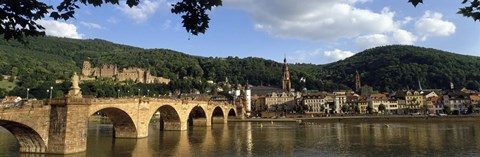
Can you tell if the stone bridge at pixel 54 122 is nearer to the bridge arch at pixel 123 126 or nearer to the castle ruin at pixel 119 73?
the bridge arch at pixel 123 126

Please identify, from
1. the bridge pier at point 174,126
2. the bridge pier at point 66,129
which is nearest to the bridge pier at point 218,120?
the bridge pier at point 174,126

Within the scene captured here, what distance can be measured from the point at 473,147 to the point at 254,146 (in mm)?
17582

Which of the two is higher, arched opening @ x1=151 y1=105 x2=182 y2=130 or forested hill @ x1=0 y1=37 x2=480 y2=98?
forested hill @ x1=0 y1=37 x2=480 y2=98

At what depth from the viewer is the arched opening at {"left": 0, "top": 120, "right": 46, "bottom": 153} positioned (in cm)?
2417

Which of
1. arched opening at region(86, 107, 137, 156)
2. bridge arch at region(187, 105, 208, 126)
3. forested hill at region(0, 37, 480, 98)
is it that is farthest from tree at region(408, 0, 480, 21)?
forested hill at region(0, 37, 480, 98)

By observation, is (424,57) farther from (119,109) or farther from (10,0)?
(10,0)

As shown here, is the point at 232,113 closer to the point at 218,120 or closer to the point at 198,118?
the point at 218,120

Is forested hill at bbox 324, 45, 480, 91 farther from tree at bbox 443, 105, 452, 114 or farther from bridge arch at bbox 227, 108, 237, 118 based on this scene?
bridge arch at bbox 227, 108, 237, 118

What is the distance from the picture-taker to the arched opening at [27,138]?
24172mm

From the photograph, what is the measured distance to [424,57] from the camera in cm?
16312

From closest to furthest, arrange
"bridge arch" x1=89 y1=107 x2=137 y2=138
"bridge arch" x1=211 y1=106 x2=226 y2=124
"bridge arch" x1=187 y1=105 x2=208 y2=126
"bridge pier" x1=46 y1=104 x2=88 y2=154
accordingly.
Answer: "bridge pier" x1=46 y1=104 x2=88 y2=154
"bridge arch" x1=89 y1=107 x2=137 y2=138
"bridge arch" x1=187 y1=105 x2=208 y2=126
"bridge arch" x1=211 y1=106 x2=226 y2=124

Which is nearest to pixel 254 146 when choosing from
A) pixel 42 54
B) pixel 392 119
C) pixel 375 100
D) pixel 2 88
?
pixel 392 119

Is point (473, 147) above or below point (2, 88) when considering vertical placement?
below

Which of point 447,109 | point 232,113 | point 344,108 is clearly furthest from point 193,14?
point 344,108
